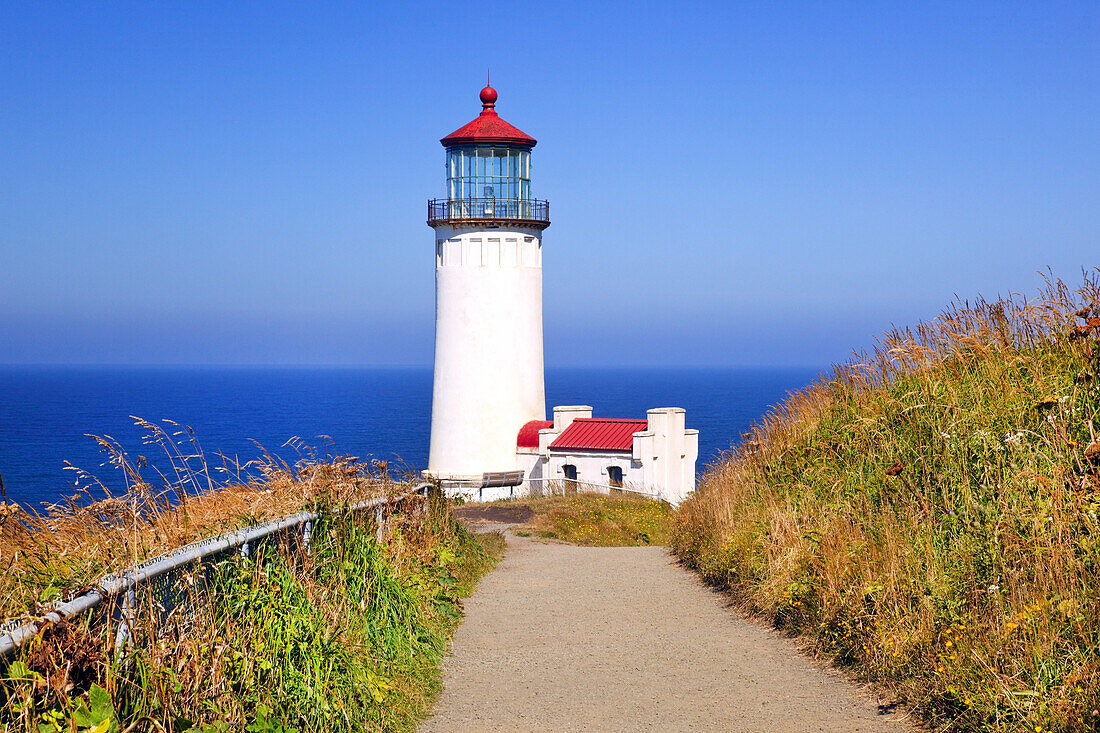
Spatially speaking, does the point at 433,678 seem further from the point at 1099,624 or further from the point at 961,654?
the point at 1099,624

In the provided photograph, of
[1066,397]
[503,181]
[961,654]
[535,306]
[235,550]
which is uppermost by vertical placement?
[503,181]

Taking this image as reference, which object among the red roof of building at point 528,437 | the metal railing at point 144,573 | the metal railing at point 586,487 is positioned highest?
the metal railing at point 144,573

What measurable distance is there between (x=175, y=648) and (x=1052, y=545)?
4.27m

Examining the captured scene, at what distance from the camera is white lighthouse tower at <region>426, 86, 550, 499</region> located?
28.4 meters

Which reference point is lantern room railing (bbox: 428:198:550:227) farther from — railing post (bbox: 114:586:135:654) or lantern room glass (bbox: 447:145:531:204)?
railing post (bbox: 114:586:135:654)

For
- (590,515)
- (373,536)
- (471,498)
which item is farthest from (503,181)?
(373,536)

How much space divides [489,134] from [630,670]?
2304cm

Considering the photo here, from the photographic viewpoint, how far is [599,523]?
57.9 feet

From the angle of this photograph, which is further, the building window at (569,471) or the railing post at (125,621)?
the building window at (569,471)

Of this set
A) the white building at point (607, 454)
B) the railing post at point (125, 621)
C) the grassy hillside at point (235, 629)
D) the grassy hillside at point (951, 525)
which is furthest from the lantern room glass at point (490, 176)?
the railing post at point (125, 621)

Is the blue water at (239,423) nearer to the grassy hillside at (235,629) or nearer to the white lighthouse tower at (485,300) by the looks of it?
the white lighthouse tower at (485,300)

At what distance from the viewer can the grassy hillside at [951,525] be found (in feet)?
16.4

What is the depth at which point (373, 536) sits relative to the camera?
7.93 meters

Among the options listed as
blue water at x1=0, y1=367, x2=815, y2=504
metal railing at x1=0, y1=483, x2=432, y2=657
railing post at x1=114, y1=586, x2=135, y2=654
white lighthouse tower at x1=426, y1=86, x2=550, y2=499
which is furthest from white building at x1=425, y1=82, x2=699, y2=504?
railing post at x1=114, y1=586, x2=135, y2=654
